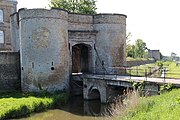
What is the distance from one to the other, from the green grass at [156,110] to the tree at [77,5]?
26418 mm

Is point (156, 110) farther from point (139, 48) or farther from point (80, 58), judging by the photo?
point (139, 48)

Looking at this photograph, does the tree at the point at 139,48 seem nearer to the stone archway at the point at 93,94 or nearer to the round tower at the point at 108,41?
the round tower at the point at 108,41

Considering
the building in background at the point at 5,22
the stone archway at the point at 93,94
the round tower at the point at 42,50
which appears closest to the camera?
the stone archway at the point at 93,94

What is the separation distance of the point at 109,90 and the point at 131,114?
931 centimetres

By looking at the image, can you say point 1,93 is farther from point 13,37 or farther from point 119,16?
point 119,16

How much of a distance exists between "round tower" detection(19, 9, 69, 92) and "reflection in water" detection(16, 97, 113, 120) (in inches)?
109

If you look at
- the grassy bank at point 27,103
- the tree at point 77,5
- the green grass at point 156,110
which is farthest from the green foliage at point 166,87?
the tree at point 77,5

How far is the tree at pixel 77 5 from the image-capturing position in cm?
3922

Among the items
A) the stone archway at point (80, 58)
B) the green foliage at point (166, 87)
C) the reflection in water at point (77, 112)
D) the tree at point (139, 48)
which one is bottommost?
the reflection in water at point (77, 112)

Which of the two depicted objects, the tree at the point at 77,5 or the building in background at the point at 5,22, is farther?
the tree at the point at 77,5

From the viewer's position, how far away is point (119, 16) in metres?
28.0

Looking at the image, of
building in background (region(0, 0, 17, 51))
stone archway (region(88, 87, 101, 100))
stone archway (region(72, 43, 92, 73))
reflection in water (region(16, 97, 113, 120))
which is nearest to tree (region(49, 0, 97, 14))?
building in background (region(0, 0, 17, 51))

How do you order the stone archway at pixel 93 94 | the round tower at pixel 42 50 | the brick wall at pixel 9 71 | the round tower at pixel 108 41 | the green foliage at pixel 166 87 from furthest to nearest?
the round tower at pixel 108 41 < the brick wall at pixel 9 71 < the round tower at pixel 42 50 < the stone archway at pixel 93 94 < the green foliage at pixel 166 87

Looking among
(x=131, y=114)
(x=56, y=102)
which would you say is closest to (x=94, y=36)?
(x=56, y=102)
